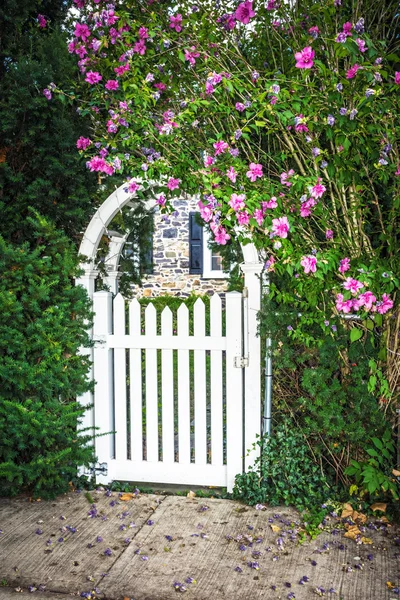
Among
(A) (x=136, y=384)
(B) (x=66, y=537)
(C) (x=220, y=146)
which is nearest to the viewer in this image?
(C) (x=220, y=146)

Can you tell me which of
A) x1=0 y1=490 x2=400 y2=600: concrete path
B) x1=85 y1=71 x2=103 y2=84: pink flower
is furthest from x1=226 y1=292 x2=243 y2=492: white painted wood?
x1=85 y1=71 x2=103 y2=84: pink flower

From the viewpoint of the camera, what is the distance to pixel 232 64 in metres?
3.62

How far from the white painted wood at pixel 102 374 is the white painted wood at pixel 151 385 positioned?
0.30m

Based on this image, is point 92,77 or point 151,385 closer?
point 92,77

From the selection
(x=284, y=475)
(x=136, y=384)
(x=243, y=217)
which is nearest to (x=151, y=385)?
(x=136, y=384)

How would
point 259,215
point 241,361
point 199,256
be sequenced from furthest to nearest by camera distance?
point 199,256
point 241,361
point 259,215

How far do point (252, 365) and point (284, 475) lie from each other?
75cm

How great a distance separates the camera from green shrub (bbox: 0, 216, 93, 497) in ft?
11.9

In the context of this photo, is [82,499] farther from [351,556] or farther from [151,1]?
[151,1]

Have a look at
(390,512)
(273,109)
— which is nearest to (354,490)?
(390,512)

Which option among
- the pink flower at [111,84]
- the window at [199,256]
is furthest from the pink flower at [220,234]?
the window at [199,256]

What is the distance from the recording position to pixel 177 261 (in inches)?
483

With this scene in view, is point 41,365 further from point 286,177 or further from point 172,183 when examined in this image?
point 286,177

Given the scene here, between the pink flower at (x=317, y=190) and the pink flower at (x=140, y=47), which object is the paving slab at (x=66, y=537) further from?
the pink flower at (x=140, y=47)
